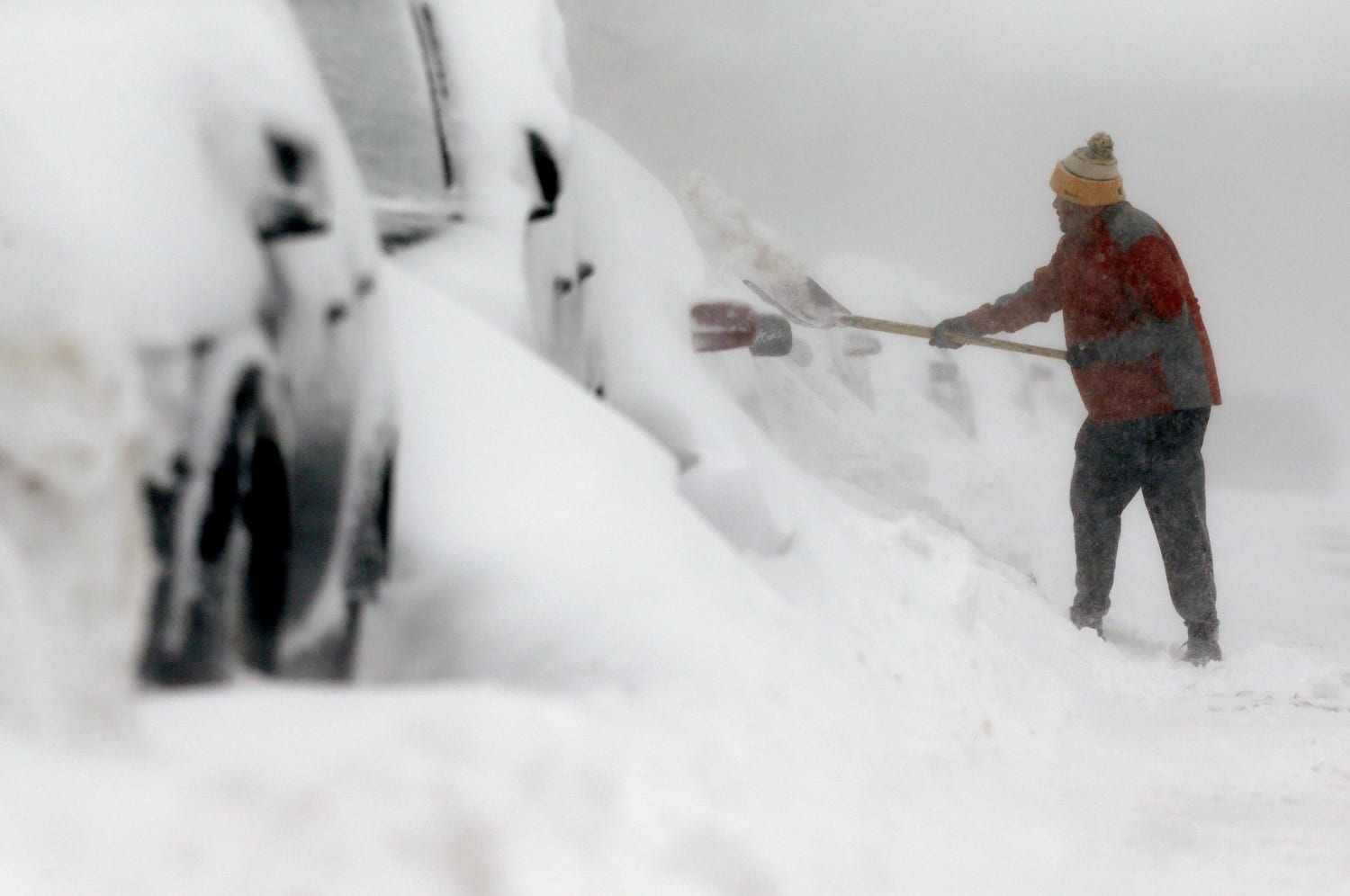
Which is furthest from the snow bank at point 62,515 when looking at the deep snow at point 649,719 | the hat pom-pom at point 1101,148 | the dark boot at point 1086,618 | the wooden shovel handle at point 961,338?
the wooden shovel handle at point 961,338

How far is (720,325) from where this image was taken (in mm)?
2738

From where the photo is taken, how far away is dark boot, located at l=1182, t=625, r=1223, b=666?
3.69 metres

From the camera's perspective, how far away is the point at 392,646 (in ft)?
4.68

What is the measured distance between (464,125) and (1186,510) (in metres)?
2.78

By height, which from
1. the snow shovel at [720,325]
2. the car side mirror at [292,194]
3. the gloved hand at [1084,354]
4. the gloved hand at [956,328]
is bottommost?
the gloved hand at [956,328]

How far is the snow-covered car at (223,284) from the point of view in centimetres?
114

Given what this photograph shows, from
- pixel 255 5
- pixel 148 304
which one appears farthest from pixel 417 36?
pixel 148 304

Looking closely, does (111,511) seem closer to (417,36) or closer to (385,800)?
(385,800)

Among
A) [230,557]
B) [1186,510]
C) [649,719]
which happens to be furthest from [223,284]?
[1186,510]

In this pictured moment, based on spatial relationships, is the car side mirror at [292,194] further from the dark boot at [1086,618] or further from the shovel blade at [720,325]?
the dark boot at [1086,618]

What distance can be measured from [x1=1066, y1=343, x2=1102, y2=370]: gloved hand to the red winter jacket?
0.05ft

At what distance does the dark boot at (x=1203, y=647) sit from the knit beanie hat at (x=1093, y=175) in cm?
145

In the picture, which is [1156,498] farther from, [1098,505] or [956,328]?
[956,328]

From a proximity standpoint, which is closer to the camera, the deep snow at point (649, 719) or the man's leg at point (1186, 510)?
the deep snow at point (649, 719)
